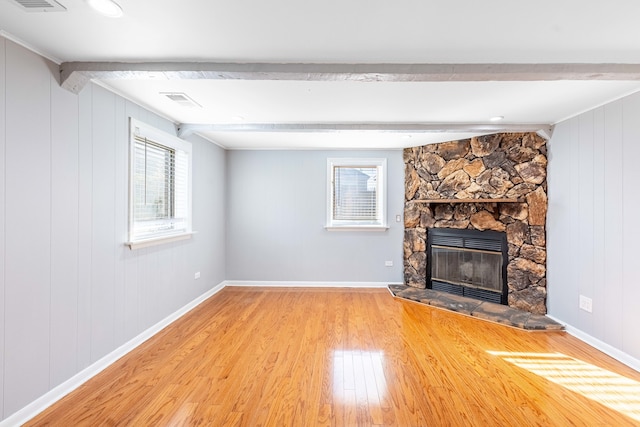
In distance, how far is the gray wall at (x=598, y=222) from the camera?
8.14 ft

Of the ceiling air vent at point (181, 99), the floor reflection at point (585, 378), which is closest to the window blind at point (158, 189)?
the ceiling air vent at point (181, 99)

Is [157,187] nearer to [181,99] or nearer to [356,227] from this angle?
[181,99]

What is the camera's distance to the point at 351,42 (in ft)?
5.75

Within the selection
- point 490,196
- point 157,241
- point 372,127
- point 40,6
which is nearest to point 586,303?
point 490,196

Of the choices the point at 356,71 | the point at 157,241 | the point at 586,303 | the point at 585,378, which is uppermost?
the point at 356,71

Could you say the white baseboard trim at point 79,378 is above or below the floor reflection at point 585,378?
above

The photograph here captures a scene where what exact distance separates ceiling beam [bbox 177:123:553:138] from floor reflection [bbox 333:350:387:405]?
237cm

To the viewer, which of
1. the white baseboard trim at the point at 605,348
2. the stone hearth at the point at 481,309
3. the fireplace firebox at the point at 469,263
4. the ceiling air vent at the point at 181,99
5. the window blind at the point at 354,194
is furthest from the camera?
the window blind at the point at 354,194

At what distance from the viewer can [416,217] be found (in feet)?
15.2

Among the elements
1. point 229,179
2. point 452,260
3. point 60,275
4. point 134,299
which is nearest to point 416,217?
point 452,260

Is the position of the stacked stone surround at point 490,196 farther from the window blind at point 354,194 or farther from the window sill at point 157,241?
the window sill at point 157,241

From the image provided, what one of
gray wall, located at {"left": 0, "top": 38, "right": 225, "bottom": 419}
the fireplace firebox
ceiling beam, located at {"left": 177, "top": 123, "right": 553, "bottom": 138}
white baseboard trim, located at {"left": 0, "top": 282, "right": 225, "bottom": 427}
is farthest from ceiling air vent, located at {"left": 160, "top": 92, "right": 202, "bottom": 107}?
the fireplace firebox

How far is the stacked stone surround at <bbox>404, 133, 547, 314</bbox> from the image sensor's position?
11.6 feet

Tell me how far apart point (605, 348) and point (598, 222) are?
115 centimetres
